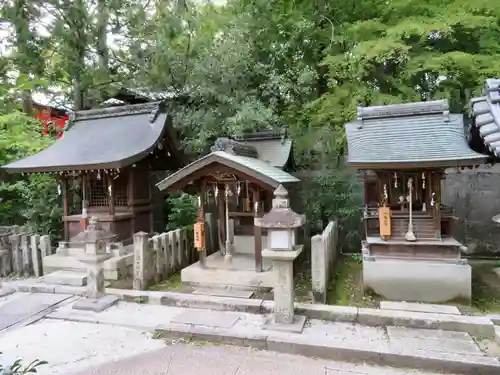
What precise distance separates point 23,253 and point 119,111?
16.6 ft

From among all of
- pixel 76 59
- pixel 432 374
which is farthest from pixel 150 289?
pixel 76 59

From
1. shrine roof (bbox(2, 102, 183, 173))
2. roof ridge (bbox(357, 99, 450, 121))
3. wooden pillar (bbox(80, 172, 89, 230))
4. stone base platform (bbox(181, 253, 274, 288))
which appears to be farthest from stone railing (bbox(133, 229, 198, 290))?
roof ridge (bbox(357, 99, 450, 121))

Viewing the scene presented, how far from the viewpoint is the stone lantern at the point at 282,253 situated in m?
5.19

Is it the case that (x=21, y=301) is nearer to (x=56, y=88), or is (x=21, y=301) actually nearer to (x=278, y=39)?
(x=56, y=88)

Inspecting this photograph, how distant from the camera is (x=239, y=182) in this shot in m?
7.86

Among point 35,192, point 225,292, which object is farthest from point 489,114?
point 35,192

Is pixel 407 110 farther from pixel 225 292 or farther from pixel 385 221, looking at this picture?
pixel 225 292

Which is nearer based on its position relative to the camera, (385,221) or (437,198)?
(437,198)

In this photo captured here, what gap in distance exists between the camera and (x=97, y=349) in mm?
4879

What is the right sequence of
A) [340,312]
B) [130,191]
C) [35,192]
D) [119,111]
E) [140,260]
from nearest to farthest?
[340,312] < [140,260] < [130,191] < [35,192] < [119,111]

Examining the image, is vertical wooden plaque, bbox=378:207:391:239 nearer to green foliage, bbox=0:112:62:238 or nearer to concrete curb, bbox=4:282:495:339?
concrete curb, bbox=4:282:495:339

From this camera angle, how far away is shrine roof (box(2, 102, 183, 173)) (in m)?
8.73

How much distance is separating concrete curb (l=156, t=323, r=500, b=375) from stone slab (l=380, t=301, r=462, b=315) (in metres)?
1.61

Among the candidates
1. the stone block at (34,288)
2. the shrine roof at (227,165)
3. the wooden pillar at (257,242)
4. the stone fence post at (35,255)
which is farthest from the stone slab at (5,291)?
the wooden pillar at (257,242)
